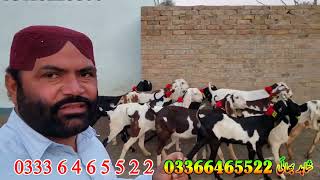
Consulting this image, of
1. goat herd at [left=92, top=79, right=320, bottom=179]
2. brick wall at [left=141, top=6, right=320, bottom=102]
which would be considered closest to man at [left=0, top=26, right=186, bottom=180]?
goat herd at [left=92, top=79, right=320, bottom=179]

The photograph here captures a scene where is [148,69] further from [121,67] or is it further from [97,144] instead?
[97,144]

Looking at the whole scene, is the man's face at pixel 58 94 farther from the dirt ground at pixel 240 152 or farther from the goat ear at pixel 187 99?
the goat ear at pixel 187 99

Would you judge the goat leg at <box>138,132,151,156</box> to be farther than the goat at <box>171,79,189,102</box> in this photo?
No

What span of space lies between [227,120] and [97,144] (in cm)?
387

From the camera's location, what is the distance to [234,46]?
8367 millimetres

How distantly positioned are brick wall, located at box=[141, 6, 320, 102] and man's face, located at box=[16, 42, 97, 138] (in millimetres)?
7016

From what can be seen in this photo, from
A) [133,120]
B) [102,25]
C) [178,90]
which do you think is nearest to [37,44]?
[133,120]

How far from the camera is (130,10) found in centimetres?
909

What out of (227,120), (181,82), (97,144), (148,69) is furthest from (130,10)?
(97,144)

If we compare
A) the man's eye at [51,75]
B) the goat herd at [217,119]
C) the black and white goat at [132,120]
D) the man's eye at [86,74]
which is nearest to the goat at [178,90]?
the goat herd at [217,119]

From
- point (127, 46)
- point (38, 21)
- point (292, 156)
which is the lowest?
point (292, 156)

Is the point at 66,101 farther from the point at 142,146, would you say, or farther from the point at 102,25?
the point at 102,25

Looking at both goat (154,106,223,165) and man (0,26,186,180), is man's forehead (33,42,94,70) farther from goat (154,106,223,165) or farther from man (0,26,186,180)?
goat (154,106,223,165)

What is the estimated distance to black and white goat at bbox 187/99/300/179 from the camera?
521cm
